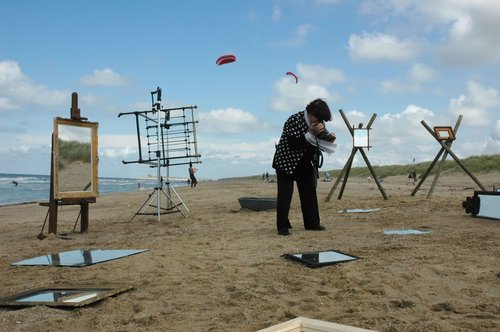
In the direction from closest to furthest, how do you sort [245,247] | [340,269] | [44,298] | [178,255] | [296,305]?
[296,305] → [44,298] → [340,269] → [178,255] → [245,247]

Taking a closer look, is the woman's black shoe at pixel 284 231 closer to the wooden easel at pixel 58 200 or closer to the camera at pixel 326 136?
the camera at pixel 326 136

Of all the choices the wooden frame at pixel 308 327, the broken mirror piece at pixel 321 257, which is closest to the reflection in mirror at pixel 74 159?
the broken mirror piece at pixel 321 257

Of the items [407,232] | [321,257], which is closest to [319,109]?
[407,232]

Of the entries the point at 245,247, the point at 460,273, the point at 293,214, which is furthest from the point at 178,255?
the point at 293,214

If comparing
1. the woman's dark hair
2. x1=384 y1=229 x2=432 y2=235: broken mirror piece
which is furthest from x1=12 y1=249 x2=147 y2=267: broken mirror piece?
x1=384 y1=229 x2=432 y2=235: broken mirror piece

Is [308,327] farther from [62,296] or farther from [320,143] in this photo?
[320,143]

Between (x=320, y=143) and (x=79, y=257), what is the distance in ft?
12.0

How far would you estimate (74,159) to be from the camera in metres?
8.52

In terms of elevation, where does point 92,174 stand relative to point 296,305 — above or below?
above

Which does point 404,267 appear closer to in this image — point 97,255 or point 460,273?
point 460,273

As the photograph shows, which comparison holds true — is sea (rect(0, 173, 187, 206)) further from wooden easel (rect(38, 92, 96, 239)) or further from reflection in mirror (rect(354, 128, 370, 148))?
reflection in mirror (rect(354, 128, 370, 148))

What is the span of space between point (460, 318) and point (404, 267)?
132 cm

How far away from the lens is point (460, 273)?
165 inches

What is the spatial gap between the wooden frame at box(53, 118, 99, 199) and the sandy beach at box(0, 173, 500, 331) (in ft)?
3.89
